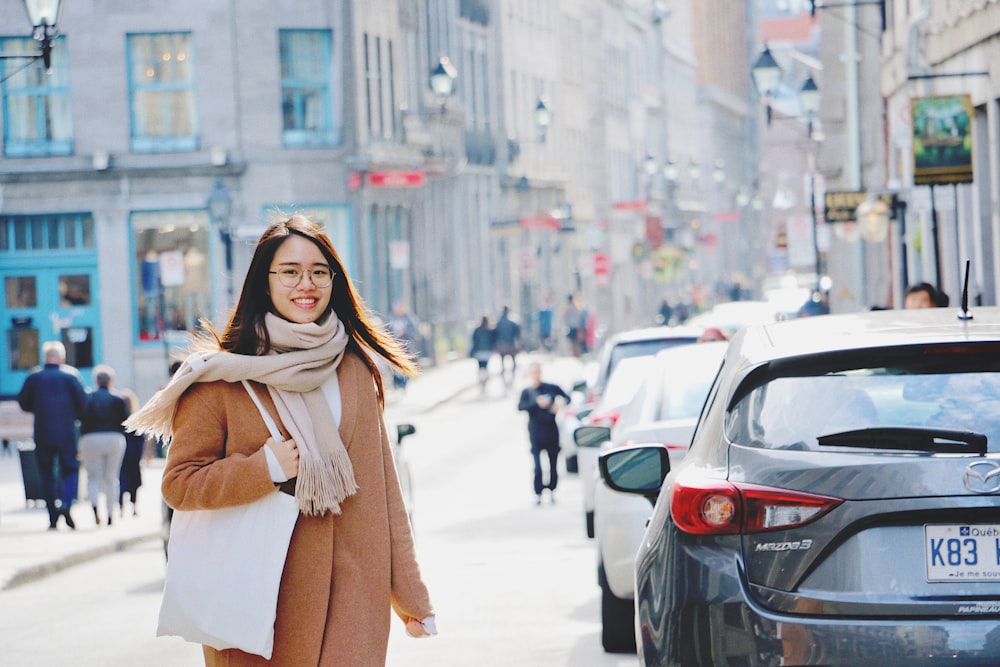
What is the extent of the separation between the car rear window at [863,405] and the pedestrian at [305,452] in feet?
3.23

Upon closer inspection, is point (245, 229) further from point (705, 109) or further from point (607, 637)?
point (705, 109)

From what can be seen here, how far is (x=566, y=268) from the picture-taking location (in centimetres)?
7506

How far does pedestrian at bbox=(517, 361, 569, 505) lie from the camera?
20891 millimetres

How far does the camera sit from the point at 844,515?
15.4 feet

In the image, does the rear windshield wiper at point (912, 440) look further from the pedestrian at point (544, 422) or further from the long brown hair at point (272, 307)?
the pedestrian at point (544, 422)

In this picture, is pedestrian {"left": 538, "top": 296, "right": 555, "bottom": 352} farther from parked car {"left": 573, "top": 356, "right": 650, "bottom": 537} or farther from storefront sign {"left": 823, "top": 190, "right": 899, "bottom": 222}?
parked car {"left": 573, "top": 356, "right": 650, "bottom": 537}

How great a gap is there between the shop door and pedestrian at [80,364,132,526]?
20.7m

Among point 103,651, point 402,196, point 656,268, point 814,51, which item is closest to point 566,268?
point 656,268

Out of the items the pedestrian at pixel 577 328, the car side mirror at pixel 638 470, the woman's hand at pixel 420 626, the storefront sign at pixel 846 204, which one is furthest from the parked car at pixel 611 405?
the pedestrian at pixel 577 328

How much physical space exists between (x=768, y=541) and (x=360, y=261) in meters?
38.4

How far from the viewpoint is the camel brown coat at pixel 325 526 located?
5.12 metres

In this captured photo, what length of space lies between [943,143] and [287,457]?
17.2 metres

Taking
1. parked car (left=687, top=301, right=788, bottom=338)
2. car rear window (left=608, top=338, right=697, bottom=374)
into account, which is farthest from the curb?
parked car (left=687, top=301, right=788, bottom=338)

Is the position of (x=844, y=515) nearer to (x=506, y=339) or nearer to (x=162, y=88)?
(x=162, y=88)
